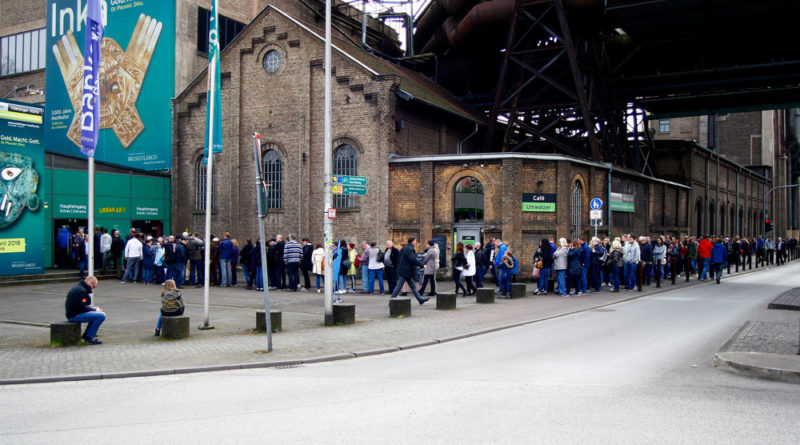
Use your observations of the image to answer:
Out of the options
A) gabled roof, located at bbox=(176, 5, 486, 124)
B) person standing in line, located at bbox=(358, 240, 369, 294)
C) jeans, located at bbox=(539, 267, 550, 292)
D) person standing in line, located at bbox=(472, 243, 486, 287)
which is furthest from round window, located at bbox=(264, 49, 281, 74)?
jeans, located at bbox=(539, 267, 550, 292)

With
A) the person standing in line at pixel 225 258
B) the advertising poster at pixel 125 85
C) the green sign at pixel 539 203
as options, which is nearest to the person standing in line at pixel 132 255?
the person standing in line at pixel 225 258

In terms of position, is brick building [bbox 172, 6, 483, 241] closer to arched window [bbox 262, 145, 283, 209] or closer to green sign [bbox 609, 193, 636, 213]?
arched window [bbox 262, 145, 283, 209]

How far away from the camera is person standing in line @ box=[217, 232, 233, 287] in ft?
70.5

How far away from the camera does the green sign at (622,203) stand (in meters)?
27.3

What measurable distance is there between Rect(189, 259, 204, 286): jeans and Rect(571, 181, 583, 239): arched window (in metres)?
13.6

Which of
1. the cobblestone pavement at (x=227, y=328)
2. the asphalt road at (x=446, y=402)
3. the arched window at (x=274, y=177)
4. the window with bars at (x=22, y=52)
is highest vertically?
the window with bars at (x=22, y=52)

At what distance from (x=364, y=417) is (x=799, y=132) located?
308ft

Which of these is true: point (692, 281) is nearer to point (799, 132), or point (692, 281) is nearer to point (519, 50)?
point (519, 50)

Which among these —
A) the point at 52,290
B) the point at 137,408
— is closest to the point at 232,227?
the point at 52,290

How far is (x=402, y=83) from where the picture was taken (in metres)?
27.8

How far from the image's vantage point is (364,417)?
6391 millimetres

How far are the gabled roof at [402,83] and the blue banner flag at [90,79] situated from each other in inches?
564

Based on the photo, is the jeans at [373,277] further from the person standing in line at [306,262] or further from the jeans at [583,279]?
the jeans at [583,279]

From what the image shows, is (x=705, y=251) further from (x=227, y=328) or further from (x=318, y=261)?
(x=227, y=328)
